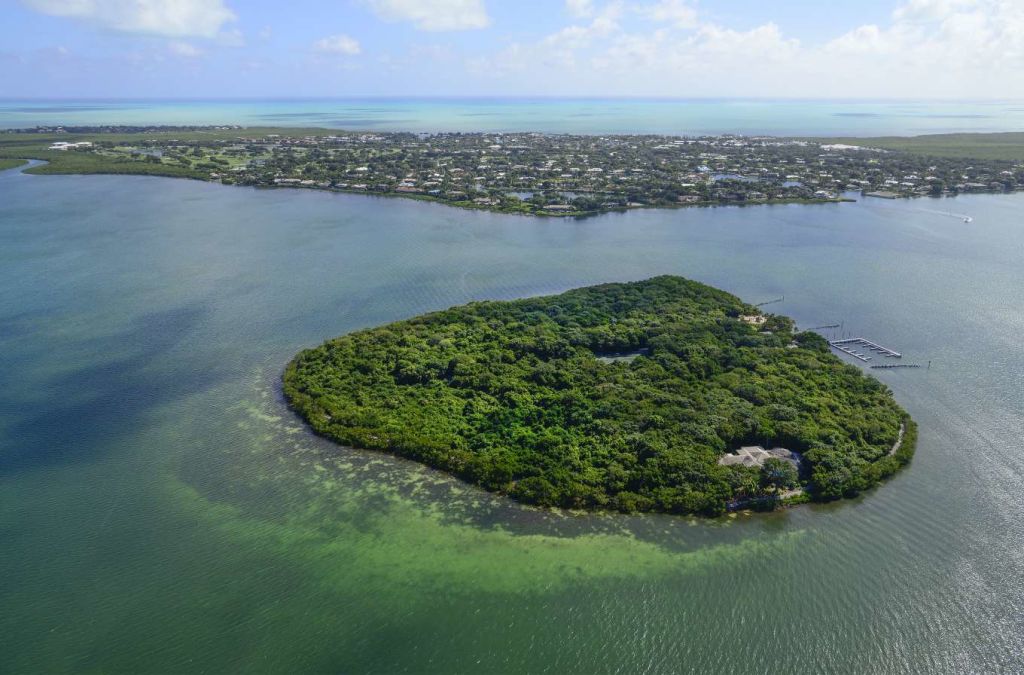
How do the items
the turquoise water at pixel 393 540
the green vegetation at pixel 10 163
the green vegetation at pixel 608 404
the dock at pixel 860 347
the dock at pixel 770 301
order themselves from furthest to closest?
the green vegetation at pixel 10 163
the dock at pixel 770 301
the dock at pixel 860 347
the green vegetation at pixel 608 404
the turquoise water at pixel 393 540

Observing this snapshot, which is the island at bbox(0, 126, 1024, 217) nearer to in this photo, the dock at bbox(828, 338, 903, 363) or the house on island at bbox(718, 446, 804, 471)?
the dock at bbox(828, 338, 903, 363)

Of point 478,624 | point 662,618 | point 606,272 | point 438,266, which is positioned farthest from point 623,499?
point 438,266

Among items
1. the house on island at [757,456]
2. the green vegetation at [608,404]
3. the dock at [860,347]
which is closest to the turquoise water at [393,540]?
the green vegetation at [608,404]

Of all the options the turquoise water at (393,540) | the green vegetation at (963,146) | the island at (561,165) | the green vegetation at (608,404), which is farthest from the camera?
the green vegetation at (963,146)

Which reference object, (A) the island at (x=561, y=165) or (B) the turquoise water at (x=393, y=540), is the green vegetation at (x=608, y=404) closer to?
(B) the turquoise water at (x=393, y=540)

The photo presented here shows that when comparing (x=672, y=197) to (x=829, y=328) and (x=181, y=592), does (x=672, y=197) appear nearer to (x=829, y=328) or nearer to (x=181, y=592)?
(x=829, y=328)
